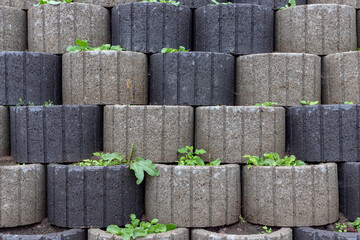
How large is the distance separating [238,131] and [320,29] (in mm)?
1559

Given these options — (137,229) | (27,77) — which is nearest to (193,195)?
(137,229)

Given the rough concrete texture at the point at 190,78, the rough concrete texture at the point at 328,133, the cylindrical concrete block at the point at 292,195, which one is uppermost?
the rough concrete texture at the point at 190,78

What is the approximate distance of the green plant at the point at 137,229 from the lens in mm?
3145

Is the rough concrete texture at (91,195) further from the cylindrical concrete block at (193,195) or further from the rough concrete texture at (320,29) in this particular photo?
the rough concrete texture at (320,29)

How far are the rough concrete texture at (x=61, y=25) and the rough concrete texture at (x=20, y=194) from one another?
4.34ft

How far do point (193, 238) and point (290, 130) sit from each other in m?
1.37

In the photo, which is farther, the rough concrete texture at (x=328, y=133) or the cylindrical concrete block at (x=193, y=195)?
the rough concrete texture at (x=328, y=133)

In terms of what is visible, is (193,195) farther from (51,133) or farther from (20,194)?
(20,194)

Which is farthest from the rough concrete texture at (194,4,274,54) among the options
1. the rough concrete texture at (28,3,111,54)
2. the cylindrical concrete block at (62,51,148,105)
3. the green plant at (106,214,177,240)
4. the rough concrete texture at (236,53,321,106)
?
the green plant at (106,214,177,240)

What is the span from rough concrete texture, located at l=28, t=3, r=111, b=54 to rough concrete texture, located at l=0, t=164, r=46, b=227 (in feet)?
4.34

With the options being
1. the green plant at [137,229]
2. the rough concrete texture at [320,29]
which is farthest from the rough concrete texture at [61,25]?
the rough concrete texture at [320,29]

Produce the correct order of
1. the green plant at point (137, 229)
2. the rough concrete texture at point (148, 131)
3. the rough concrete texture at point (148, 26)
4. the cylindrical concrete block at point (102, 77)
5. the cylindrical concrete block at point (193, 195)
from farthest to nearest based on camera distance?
the rough concrete texture at point (148, 26), the cylindrical concrete block at point (102, 77), the rough concrete texture at point (148, 131), the cylindrical concrete block at point (193, 195), the green plant at point (137, 229)

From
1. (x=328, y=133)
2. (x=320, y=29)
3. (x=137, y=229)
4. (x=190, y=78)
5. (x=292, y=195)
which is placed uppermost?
(x=320, y=29)

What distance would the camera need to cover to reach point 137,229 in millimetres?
3205
